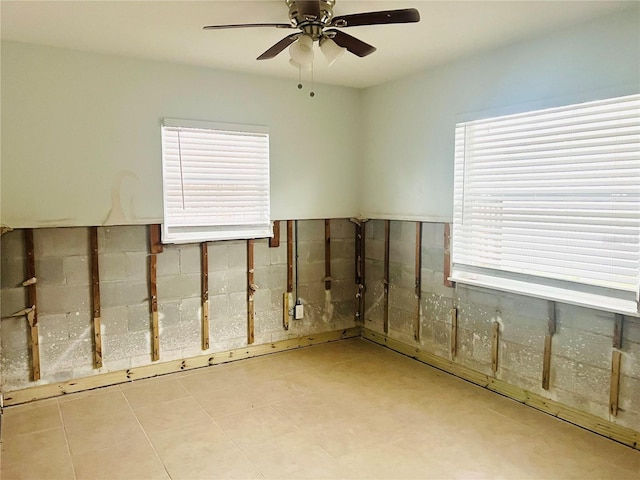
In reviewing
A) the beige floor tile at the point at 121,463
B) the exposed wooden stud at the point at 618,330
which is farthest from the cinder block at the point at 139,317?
the exposed wooden stud at the point at 618,330

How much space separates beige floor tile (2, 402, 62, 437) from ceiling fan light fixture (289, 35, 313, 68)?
2.90 metres

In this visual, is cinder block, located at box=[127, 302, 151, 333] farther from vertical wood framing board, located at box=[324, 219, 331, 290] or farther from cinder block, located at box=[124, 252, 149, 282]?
vertical wood framing board, located at box=[324, 219, 331, 290]

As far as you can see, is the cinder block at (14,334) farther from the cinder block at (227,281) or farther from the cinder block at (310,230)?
the cinder block at (310,230)

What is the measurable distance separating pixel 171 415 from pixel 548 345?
9.03 ft

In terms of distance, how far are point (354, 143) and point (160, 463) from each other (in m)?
3.54

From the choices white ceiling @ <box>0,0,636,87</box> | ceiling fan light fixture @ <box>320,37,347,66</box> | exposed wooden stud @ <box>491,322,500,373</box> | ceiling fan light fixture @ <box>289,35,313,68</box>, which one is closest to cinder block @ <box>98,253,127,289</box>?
white ceiling @ <box>0,0,636,87</box>

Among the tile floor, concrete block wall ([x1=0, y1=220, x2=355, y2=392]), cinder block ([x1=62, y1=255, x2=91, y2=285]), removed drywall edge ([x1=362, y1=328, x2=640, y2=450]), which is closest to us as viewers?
the tile floor

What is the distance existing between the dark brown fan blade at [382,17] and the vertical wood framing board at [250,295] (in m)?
2.50

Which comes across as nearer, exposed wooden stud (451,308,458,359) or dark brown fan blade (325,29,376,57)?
dark brown fan blade (325,29,376,57)

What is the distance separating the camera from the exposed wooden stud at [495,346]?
3.81 meters

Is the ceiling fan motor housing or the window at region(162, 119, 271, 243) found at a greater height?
the ceiling fan motor housing

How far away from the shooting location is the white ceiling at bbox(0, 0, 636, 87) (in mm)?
2838

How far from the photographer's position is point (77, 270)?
12.5 ft

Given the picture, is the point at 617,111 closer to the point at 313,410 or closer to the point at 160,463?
the point at 313,410
